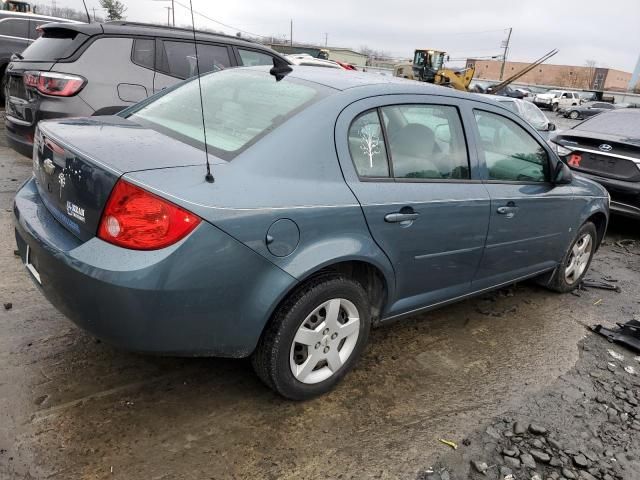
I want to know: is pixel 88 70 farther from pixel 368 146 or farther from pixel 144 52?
pixel 368 146

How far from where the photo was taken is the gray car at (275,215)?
6.83 ft

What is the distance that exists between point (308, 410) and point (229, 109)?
1.63 m

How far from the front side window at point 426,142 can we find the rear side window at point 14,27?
31.6ft

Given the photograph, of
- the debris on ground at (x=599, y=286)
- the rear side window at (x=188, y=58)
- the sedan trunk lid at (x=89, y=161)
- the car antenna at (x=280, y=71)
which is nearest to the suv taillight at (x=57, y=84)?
the rear side window at (x=188, y=58)

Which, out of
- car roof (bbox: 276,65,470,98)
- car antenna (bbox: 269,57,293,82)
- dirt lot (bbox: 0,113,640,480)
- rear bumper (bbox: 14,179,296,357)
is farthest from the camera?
car antenna (bbox: 269,57,293,82)

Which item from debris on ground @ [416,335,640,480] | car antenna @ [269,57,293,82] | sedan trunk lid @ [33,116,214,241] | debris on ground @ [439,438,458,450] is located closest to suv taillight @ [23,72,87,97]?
sedan trunk lid @ [33,116,214,241]

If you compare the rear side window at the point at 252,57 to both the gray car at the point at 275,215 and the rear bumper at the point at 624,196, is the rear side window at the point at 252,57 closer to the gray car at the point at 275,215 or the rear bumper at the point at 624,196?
the gray car at the point at 275,215

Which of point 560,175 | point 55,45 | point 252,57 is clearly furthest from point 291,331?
point 252,57

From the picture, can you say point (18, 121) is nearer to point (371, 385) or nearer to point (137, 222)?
point (137, 222)

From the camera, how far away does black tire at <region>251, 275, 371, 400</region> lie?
2.41m

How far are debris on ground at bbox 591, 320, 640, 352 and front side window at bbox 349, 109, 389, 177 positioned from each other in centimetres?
234

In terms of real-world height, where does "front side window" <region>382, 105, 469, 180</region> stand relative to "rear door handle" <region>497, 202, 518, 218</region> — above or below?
above

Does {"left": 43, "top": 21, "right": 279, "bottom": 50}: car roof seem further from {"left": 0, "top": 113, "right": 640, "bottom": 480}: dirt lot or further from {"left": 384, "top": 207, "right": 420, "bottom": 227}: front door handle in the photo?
{"left": 384, "top": 207, "right": 420, "bottom": 227}: front door handle

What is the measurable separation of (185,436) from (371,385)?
3.48 ft
